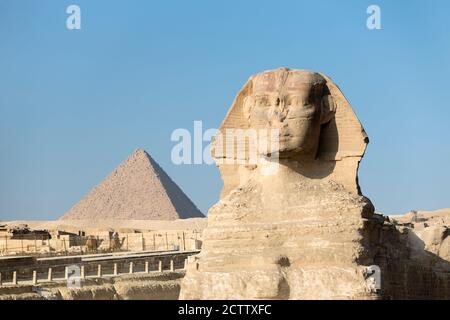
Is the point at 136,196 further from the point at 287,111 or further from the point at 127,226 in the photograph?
the point at 287,111

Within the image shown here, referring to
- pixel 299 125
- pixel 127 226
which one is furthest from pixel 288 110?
pixel 127 226

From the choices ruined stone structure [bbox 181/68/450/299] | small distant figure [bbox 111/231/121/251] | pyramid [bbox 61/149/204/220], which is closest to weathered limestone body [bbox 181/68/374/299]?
ruined stone structure [bbox 181/68/450/299]

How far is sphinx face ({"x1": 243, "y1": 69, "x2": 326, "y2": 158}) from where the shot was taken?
13672 mm

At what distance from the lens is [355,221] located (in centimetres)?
1328

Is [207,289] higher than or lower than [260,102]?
lower

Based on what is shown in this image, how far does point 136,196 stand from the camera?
12962 centimetres

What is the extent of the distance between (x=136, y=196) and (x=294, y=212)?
4593 inches

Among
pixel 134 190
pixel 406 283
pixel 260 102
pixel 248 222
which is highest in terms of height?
pixel 260 102

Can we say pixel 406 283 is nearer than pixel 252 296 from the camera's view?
No

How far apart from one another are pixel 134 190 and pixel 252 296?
118 meters

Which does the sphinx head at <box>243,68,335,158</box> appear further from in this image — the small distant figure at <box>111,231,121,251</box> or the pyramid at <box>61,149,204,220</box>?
the pyramid at <box>61,149,204,220</box>
